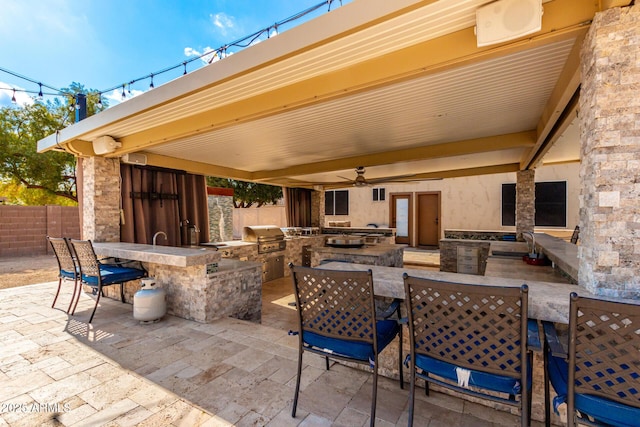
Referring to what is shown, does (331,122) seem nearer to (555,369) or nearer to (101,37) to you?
(555,369)

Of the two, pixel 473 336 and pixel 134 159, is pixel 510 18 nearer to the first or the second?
pixel 473 336

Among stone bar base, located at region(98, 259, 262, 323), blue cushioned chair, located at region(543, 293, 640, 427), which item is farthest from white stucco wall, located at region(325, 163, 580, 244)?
blue cushioned chair, located at region(543, 293, 640, 427)

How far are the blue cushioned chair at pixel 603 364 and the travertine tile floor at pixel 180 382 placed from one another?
77 cm

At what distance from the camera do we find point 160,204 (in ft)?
18.2

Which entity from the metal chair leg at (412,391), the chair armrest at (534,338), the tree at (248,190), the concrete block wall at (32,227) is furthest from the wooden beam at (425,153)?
the concrete block wall at (32,227)

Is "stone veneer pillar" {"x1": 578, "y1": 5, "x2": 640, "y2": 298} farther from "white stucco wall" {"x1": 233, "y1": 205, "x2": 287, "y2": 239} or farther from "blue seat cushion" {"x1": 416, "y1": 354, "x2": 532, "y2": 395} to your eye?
"white stucco wall" {"x1": 233, "y1": 205, "x2": 287, "y2": 239}

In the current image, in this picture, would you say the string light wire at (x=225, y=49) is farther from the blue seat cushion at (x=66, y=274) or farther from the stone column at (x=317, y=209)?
the stone column at (x=317, y=209)

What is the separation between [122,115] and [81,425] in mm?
3076

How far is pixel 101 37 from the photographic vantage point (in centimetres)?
643

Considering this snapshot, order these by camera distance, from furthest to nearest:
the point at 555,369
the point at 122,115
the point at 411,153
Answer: the point at 411,153, the point at 122,115, the point at 555,369

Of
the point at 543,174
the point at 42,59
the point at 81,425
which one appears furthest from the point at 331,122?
the point at 543,174

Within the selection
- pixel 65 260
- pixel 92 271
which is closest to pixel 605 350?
pixel 92 271

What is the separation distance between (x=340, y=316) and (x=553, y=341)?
103 cm

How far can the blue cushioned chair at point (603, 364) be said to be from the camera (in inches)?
41.7
